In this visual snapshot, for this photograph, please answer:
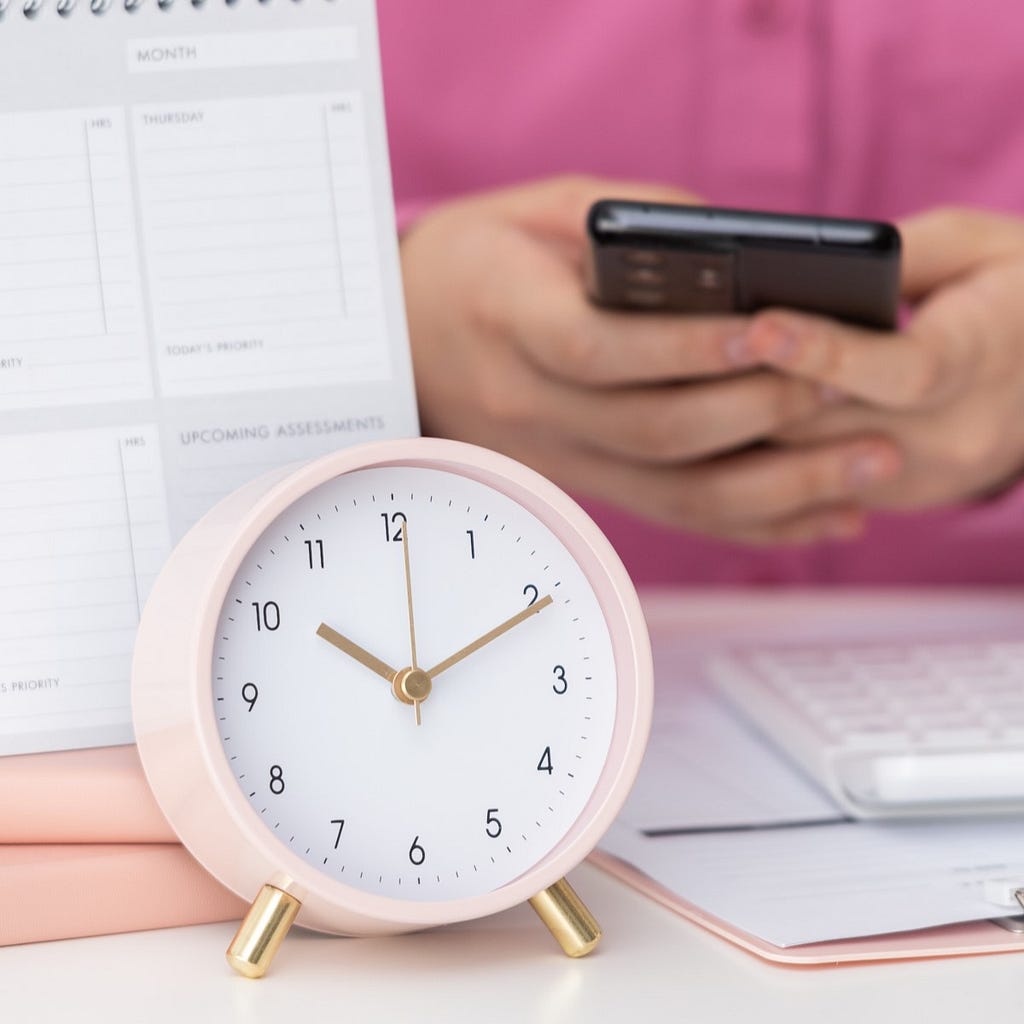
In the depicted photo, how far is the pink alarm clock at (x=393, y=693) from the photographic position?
16.5 inches

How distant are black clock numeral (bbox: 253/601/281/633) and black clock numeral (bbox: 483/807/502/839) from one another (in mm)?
97

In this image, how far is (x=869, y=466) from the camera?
81cm

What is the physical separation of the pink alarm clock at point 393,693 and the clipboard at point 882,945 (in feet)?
0.16

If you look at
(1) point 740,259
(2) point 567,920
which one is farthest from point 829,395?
(2) point 567,920

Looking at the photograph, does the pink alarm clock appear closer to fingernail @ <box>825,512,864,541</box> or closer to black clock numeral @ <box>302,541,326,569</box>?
black clock numeral @ <box>302,541,326,569</box>

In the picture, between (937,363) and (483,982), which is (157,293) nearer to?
(483,982)

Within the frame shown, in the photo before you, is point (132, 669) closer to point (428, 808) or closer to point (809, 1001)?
point (428, 808)

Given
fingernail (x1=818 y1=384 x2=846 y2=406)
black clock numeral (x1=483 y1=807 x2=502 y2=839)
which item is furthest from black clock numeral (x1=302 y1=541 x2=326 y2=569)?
fingernail (x1=818 y1=384 x2=846 y2=406)

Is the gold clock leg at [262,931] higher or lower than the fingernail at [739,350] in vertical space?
lower

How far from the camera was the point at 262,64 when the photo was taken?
1.71ft

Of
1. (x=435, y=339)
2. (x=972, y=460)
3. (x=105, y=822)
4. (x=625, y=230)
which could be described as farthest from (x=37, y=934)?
(x=972, y=460)

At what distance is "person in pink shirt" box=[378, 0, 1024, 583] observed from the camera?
736 millimetres

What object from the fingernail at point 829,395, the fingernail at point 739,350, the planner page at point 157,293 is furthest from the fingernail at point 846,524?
the planner page at point 157,293

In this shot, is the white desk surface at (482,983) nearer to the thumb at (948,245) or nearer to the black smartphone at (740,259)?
the black smartphone at (740,259)
